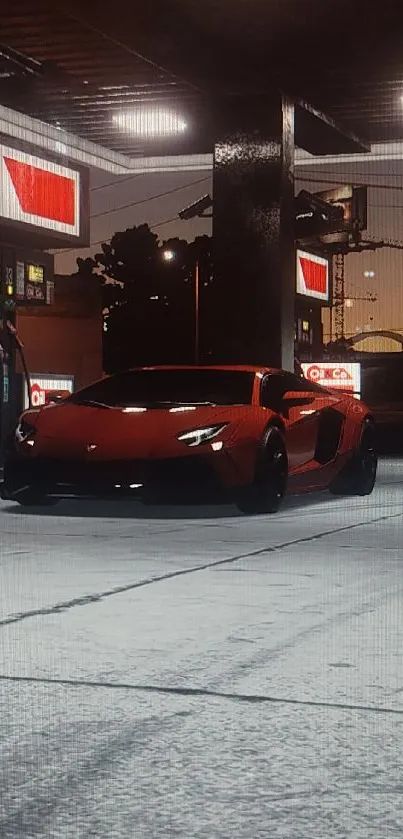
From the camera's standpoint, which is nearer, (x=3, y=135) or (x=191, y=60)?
(x=191, y=60)

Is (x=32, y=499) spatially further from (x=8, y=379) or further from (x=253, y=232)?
(x=8, y=379)

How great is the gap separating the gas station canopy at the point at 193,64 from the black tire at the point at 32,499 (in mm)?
5891

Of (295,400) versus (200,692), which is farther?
(295,400)

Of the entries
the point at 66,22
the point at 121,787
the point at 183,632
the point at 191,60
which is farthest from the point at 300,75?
the point at 121,787

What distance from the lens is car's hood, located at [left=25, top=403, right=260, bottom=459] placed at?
455 inches

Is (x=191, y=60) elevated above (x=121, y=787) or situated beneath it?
elevated above

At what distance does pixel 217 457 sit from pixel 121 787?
304 inches

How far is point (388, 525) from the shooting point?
1165 cm

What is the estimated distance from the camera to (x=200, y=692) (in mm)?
5188

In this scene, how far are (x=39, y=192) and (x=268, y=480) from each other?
12989 millimetres

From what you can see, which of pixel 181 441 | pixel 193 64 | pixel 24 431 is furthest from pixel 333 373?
pixel 181 441

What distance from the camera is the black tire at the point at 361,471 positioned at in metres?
14.1

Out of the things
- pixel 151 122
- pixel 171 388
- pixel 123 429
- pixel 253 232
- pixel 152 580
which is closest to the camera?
pixel 152 580

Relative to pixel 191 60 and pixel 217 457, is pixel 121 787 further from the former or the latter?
pixel 191 60
